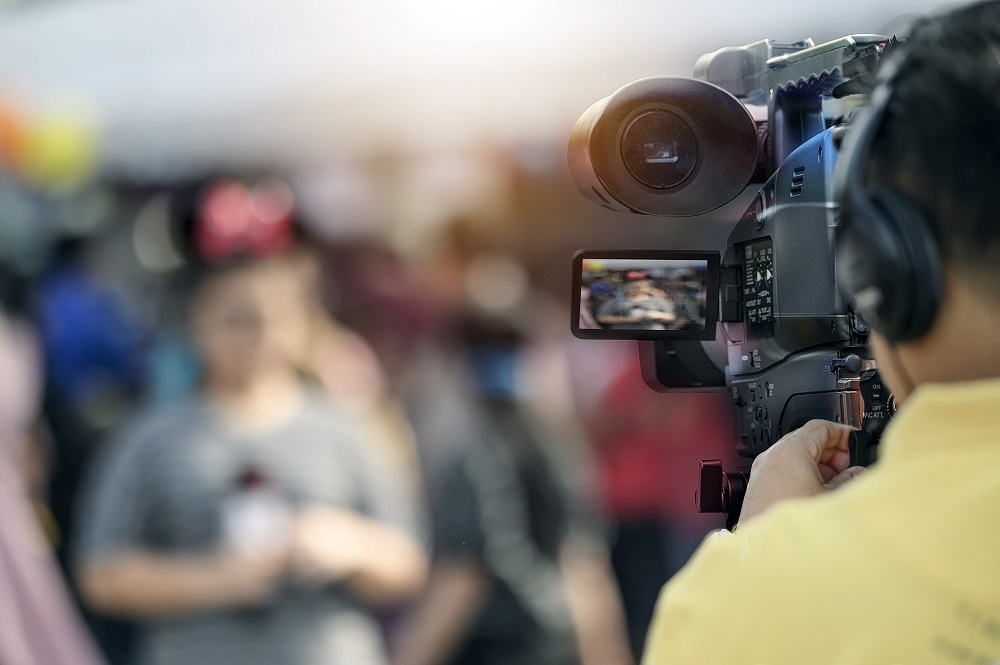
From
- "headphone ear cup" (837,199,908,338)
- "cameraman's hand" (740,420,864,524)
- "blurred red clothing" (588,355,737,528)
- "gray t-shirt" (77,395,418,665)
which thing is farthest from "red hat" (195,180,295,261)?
"headphone ear cup" (837,199,908,338)

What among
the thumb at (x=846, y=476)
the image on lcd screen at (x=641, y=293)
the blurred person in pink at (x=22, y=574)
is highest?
the image on lcd screen at (x=641, y=293)

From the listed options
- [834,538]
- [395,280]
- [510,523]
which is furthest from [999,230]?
[395,280]

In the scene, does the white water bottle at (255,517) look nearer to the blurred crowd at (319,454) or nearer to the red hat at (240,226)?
the blurred crowd at (319,454)

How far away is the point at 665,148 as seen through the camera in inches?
61.9

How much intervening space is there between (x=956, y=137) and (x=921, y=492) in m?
0.24

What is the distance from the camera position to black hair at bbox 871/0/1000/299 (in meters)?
0.92

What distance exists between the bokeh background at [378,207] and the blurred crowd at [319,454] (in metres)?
0.02

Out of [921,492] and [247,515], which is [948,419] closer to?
[921,492]

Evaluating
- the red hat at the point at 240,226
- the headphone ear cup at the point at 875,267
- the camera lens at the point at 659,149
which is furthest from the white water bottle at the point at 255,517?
the headphone ear cup at the point at 875,267

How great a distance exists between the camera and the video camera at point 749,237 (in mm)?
1523

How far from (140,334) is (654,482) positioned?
1.78 m

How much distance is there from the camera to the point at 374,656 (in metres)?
3.22

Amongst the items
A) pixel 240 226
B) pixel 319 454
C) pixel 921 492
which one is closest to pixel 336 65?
pixel 240 226

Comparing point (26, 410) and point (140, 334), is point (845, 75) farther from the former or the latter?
point (140, 334)
